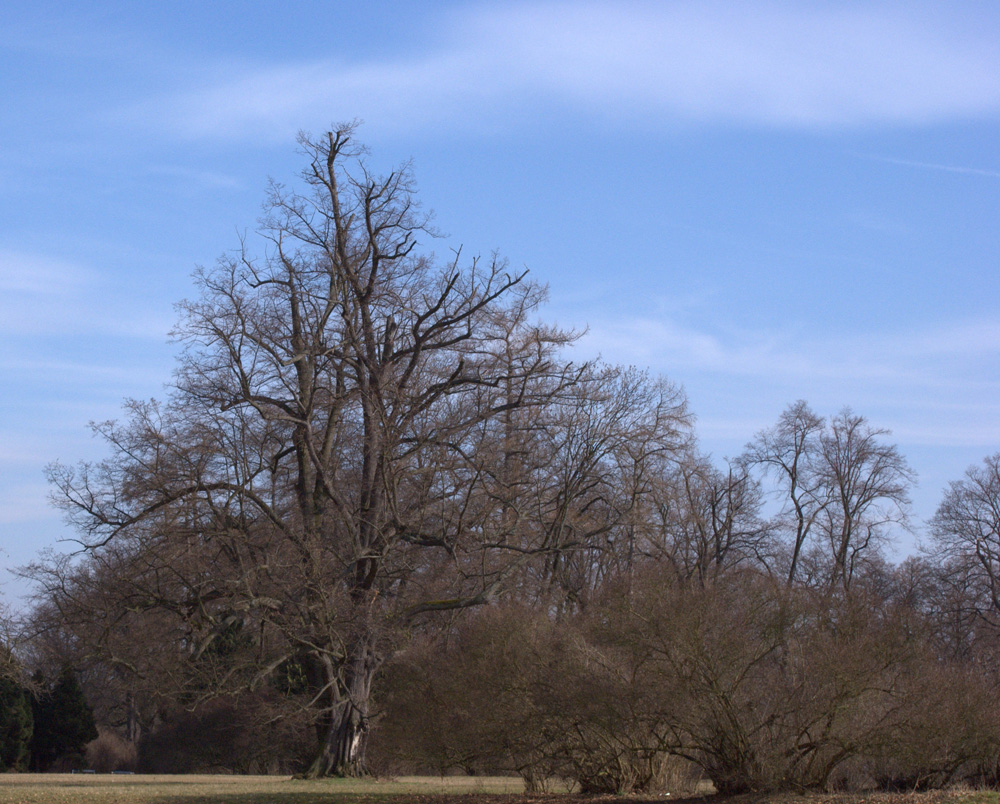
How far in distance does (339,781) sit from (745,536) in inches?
1087

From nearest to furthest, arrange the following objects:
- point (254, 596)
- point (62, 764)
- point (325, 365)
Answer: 1. point (254, 596)
2. point (325, 365)
3. point (62, 764)

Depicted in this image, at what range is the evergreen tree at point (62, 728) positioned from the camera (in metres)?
41.5

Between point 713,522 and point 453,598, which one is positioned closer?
point 453,598

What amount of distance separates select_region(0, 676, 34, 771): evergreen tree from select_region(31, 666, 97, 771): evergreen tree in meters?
1.76

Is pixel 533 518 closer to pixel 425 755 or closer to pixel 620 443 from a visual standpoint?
pixel 620 443

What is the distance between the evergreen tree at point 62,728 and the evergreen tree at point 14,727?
1.76m

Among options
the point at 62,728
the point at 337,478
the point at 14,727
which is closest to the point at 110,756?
the point at 62,728

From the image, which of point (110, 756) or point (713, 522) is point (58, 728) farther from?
point (713, 522)

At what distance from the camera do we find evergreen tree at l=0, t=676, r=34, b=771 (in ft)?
129

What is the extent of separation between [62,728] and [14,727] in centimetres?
229

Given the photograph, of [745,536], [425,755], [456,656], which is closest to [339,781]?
[425,755]

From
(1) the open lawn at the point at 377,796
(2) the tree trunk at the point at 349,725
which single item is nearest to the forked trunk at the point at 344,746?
(2) the tree trunk at the point at 349,725

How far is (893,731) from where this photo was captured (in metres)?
14.7

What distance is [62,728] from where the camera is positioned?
41.6m
